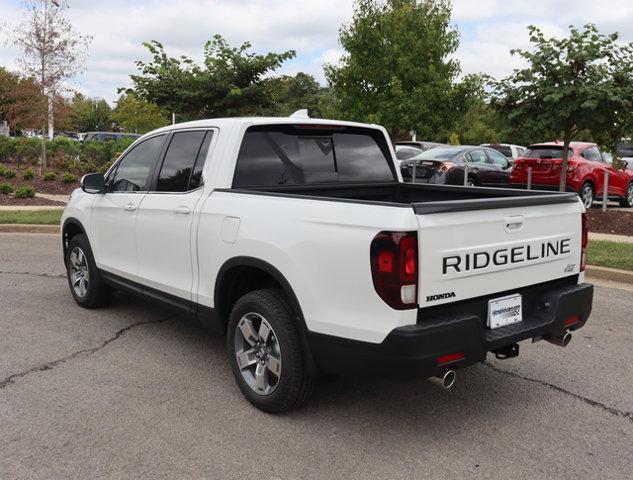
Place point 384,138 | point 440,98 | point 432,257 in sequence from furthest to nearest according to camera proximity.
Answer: point 440,98
point 384,138
point 432,257

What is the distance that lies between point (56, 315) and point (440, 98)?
1624 centimetres

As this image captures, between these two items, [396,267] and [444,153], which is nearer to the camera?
[396,267]

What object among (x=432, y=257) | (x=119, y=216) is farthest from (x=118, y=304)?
(x=432, y=257)

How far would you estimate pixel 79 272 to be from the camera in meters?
6.10

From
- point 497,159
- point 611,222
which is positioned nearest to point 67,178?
point 497,159

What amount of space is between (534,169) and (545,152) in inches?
18.9

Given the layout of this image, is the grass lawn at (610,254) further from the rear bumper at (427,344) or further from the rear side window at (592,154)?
the rear side window at (592,154)

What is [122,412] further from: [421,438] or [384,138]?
[384,138]

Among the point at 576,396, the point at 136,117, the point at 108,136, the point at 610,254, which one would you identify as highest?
the point at 136,117

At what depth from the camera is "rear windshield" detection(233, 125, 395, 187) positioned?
431 centimetres

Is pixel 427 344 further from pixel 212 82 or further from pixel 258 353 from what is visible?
pixel 212 82

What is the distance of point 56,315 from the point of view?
588 centimetres

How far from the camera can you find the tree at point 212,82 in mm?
15453

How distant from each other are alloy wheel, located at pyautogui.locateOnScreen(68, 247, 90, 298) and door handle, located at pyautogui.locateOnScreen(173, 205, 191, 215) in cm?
193
